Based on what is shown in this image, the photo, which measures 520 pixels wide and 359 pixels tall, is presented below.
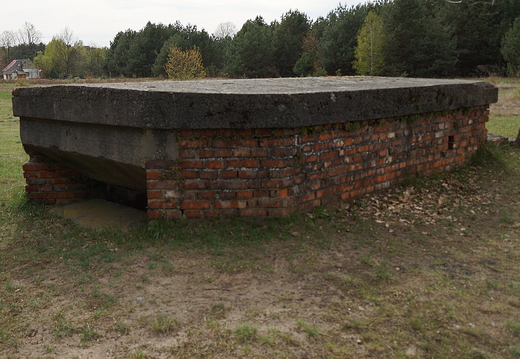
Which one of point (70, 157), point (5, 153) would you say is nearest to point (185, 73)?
point (5, 153)

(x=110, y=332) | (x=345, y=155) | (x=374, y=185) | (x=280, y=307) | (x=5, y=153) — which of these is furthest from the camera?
(x=5, y=153)

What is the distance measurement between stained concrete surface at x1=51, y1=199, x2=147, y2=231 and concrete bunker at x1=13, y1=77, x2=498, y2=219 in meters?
0.18

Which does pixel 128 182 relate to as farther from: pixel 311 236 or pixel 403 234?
pixel 403 234

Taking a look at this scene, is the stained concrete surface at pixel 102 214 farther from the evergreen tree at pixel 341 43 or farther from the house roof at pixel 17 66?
the house roof at pixel 17 66

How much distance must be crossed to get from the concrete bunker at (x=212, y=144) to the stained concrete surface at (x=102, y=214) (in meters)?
0.18

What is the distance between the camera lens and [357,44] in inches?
1827

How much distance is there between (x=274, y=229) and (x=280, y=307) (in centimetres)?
113

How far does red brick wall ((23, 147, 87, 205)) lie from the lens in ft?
16.6

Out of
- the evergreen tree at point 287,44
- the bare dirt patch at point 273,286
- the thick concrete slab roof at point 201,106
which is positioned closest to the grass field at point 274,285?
the bare dirt patch at point 273,286

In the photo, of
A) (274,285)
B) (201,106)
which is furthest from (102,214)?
(274,285)

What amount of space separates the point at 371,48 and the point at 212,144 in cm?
3967

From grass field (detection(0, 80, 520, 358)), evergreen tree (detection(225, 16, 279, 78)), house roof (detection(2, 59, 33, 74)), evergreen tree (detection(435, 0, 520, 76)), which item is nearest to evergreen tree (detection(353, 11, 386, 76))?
evergreen tree (detection(435, 0, 520, 76))

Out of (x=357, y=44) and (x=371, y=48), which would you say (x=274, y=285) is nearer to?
(x=371, y=48)

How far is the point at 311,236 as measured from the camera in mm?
4020
